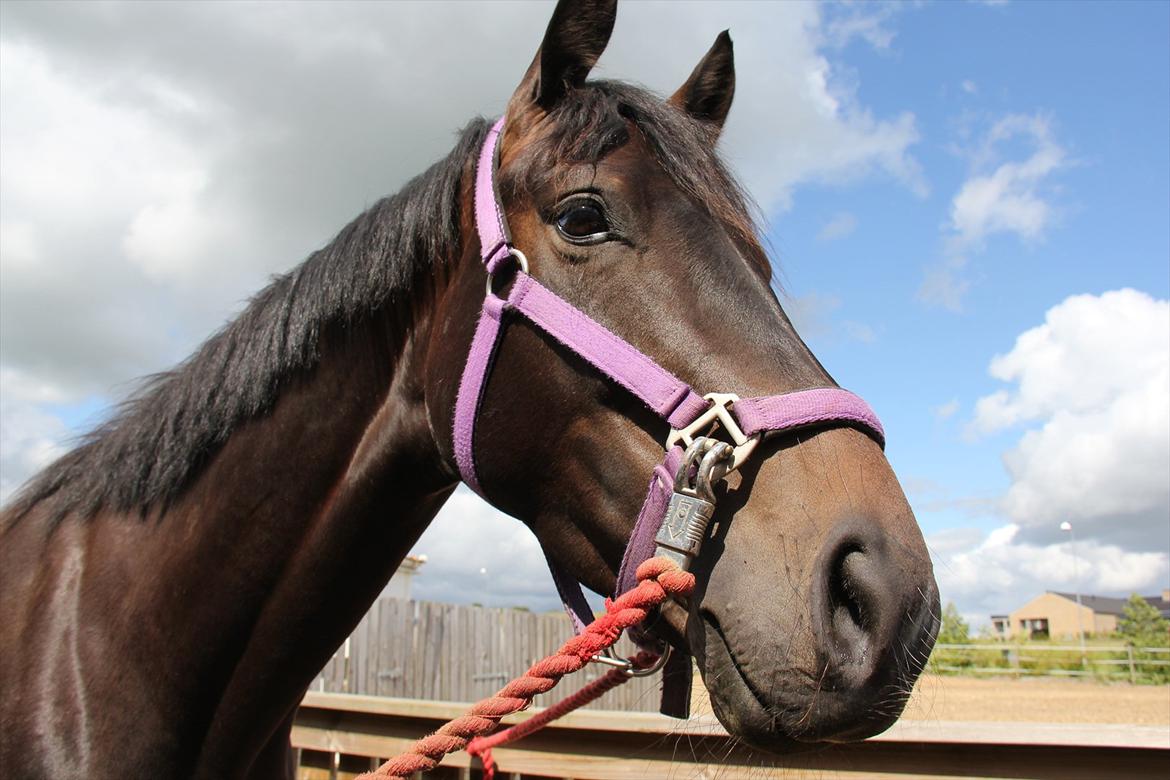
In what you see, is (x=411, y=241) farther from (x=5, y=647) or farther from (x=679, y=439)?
(x=5, y=647)

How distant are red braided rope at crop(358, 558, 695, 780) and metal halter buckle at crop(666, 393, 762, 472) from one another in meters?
0.24

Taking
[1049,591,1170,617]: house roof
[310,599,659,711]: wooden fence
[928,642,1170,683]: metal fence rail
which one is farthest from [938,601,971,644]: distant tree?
[1049,591,1170,617]: house roof

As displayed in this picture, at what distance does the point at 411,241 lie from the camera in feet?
7.50

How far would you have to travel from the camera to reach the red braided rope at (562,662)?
1.59 metres

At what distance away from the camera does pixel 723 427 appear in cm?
163

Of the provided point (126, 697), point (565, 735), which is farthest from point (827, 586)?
point (565, 735)

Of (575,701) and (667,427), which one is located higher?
(667,427)

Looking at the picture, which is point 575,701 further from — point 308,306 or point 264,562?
point 308,306

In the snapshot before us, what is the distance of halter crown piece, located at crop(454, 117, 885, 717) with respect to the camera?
1.58 meters

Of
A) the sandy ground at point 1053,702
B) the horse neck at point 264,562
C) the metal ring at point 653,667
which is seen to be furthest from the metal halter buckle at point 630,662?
the sandy ground at point 1053,702

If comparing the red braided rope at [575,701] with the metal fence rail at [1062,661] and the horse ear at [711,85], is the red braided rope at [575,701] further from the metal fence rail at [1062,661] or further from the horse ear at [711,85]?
the metal fence rail at [1062,661]

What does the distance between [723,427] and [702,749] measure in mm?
2701

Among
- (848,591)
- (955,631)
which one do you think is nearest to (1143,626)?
(955,631)

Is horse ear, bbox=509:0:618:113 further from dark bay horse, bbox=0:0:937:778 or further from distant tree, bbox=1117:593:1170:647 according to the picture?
distant tree, bbox=1117:593:1170:647
